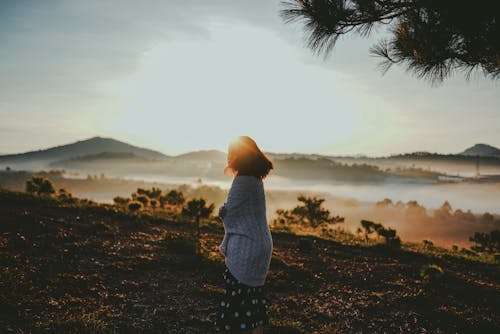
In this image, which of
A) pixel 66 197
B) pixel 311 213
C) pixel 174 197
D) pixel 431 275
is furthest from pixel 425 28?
pixel 311 213

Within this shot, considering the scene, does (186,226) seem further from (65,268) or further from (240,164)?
(240,164)

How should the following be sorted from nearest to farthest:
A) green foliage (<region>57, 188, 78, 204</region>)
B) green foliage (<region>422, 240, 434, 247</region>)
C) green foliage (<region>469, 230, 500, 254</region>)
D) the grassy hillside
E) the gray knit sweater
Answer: the gray knit sweater
the grassy hillside
green foliage (<region>57, 188, 78, 204</region>)
green foliage (<region>422, 240, 434, 247</region>)
green foliage (<region>469, 230, 500, 254</region>)

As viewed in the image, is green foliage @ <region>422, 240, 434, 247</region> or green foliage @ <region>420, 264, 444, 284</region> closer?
green foliage @ <region>420, 264, 444, 284</region>

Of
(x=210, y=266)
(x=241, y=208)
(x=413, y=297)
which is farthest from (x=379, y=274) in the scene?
(x=241, y=208)

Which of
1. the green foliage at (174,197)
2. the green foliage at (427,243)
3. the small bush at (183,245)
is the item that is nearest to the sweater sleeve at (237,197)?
the small bush at (183,245)

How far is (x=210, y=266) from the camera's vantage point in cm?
720

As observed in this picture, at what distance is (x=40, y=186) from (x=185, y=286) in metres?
11.5

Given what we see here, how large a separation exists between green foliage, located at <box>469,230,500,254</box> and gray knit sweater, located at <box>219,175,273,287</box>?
56.3ft

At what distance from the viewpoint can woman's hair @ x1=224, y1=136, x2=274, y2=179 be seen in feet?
11.8

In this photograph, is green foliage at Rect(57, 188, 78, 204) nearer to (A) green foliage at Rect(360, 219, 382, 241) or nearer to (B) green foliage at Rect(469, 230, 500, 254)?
(A) green foliage at Rect(360, 219, 382, 241)

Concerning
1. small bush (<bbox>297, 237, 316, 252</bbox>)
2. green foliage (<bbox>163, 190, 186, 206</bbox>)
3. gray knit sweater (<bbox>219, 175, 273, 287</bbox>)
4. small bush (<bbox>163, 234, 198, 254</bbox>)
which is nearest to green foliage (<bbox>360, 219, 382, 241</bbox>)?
small bush (<bbox>297, 237, 316, 252</bbox>)

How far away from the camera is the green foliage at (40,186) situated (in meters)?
14.7

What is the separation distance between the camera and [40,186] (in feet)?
48.7

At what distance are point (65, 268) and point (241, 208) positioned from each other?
4.27 meters
